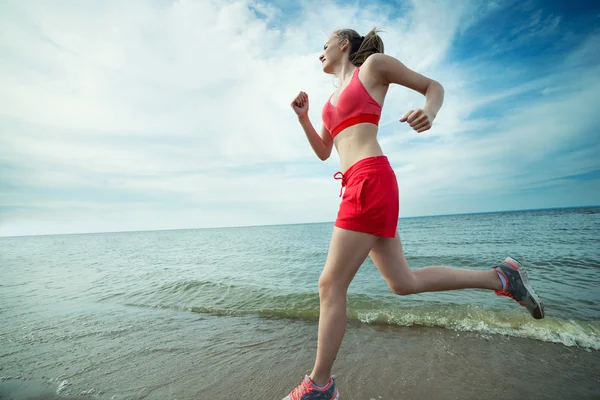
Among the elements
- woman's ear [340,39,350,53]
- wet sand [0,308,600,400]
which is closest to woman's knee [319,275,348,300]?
wet sand [0,308,600,400]

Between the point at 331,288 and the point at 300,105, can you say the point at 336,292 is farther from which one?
the point at 300,105

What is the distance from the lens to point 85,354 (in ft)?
10.4

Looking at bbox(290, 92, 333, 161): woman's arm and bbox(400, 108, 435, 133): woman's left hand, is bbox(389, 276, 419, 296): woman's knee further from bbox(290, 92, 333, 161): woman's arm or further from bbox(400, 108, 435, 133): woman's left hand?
bbox(290, 92, 333, 161): woman's arm

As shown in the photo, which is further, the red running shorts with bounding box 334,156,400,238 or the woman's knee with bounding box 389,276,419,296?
the woman's knee with bounding box 389,276,419,296

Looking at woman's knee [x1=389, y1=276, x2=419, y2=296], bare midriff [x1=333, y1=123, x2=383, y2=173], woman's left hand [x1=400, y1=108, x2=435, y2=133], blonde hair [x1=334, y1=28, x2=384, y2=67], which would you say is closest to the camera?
woman's left hand [x1=400, y1=108, x2=435, y2=133]

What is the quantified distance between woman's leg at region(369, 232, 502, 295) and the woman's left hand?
2.47 feet

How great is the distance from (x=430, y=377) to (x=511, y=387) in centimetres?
61

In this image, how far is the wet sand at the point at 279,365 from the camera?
225 cm

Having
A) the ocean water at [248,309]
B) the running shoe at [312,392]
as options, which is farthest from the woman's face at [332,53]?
the ocean water at [248,309]

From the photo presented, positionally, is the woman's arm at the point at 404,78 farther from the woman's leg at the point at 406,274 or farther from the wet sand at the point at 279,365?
the wet sand at the point at 279,365

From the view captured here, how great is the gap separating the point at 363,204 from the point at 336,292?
0.56 metres

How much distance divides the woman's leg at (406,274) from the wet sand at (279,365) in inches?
36.9

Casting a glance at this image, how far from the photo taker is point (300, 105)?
2246 millimetres

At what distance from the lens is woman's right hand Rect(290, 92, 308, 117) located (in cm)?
222
